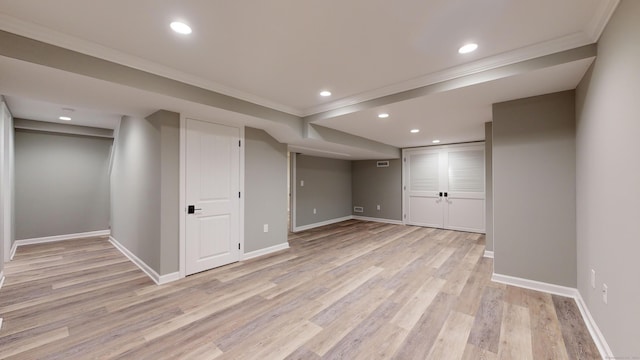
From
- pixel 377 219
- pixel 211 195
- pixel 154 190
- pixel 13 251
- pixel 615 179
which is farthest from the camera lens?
pixel 377 219

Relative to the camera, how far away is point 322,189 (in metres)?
7.22

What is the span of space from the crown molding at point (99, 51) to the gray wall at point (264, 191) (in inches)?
45.5

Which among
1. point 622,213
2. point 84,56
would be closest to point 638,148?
point 622,213

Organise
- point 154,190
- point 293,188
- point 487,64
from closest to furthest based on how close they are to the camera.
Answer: point 487,64 → point 154,190 → point 293,188

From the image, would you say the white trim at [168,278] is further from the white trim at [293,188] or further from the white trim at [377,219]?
the white trim at [377,219]

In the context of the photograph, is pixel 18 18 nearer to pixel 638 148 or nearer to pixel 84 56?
pixel 84 56

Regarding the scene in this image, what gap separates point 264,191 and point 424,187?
4558 millimetres

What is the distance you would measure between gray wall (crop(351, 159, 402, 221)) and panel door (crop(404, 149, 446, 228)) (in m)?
0.27

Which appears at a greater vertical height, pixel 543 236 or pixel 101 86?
pixel 101 86

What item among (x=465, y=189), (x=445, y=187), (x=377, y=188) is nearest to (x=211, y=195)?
(x=377, y=188)

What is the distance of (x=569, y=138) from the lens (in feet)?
8.66

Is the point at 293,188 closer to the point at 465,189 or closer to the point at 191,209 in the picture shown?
the point at 191,209

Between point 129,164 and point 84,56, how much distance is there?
240 cm

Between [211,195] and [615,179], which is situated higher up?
[615,179]
